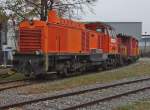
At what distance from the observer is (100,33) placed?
28.0 meters

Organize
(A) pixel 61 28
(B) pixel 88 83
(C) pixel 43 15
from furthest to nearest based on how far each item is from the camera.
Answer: (C) pixel 43 15 < (A) pixel 61 28 < (B) pixel 88 83

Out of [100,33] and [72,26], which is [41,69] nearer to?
[72,26]

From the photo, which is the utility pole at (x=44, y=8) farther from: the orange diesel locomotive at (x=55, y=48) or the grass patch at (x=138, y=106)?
the grass patch at (x=138, y=106)

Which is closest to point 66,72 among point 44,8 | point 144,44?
point 44,8

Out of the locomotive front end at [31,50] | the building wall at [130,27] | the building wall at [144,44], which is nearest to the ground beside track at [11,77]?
the locomotive front end at [31,50]

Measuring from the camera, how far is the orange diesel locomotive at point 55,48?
2052 cm

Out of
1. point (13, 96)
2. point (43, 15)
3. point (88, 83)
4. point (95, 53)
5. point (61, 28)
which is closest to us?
point (13, 96)

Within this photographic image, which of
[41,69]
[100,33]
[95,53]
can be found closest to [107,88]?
[41,69]

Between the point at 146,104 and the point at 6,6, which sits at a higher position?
the point at 6,6

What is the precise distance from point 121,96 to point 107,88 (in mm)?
2657

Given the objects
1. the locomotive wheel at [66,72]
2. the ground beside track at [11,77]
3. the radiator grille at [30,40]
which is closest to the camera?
the radiator grille at [30,40]

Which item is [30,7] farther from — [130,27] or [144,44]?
[144,44]

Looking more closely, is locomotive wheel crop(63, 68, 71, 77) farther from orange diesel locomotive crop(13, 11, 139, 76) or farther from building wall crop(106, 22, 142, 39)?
building wall crop(106, 22, 142, 39)

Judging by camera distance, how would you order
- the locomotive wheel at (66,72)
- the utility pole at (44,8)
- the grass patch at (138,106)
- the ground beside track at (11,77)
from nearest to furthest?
the grass patch at (138,106)
the ground beside track at (11,77)
the locomotive wheel at (66,72)
the utility pole at (44,8)
